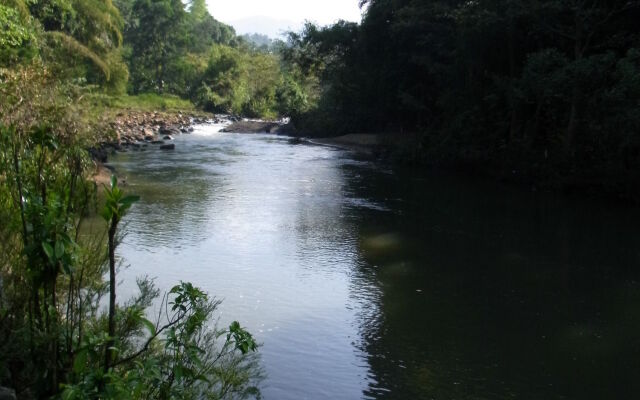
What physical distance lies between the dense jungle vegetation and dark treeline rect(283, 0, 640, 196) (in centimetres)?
6

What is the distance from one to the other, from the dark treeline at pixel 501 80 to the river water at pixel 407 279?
1801 mm

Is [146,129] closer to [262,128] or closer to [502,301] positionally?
[262,128]

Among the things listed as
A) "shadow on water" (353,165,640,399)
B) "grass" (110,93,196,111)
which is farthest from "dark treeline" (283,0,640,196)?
"grass" (110,93,196,111)

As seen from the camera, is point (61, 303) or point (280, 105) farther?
point (280, 105)

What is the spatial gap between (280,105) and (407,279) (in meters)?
37.0

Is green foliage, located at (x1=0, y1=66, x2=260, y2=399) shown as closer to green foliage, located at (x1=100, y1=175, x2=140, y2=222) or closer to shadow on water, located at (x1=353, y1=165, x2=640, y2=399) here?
green foliage, located at (x1=100, y1=175, x2=140, y2=222)

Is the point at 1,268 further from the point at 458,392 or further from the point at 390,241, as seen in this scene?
the point at 390,241

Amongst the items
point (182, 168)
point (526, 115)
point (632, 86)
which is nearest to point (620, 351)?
point (632, 86)

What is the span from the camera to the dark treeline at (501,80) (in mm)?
16562

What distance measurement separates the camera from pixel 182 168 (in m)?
21.3

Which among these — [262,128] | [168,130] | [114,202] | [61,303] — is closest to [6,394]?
[114,202]

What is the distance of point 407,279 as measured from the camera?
10305 millimetres

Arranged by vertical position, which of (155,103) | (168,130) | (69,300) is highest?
(155,103)

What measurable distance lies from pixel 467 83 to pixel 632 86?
871 centimetres
